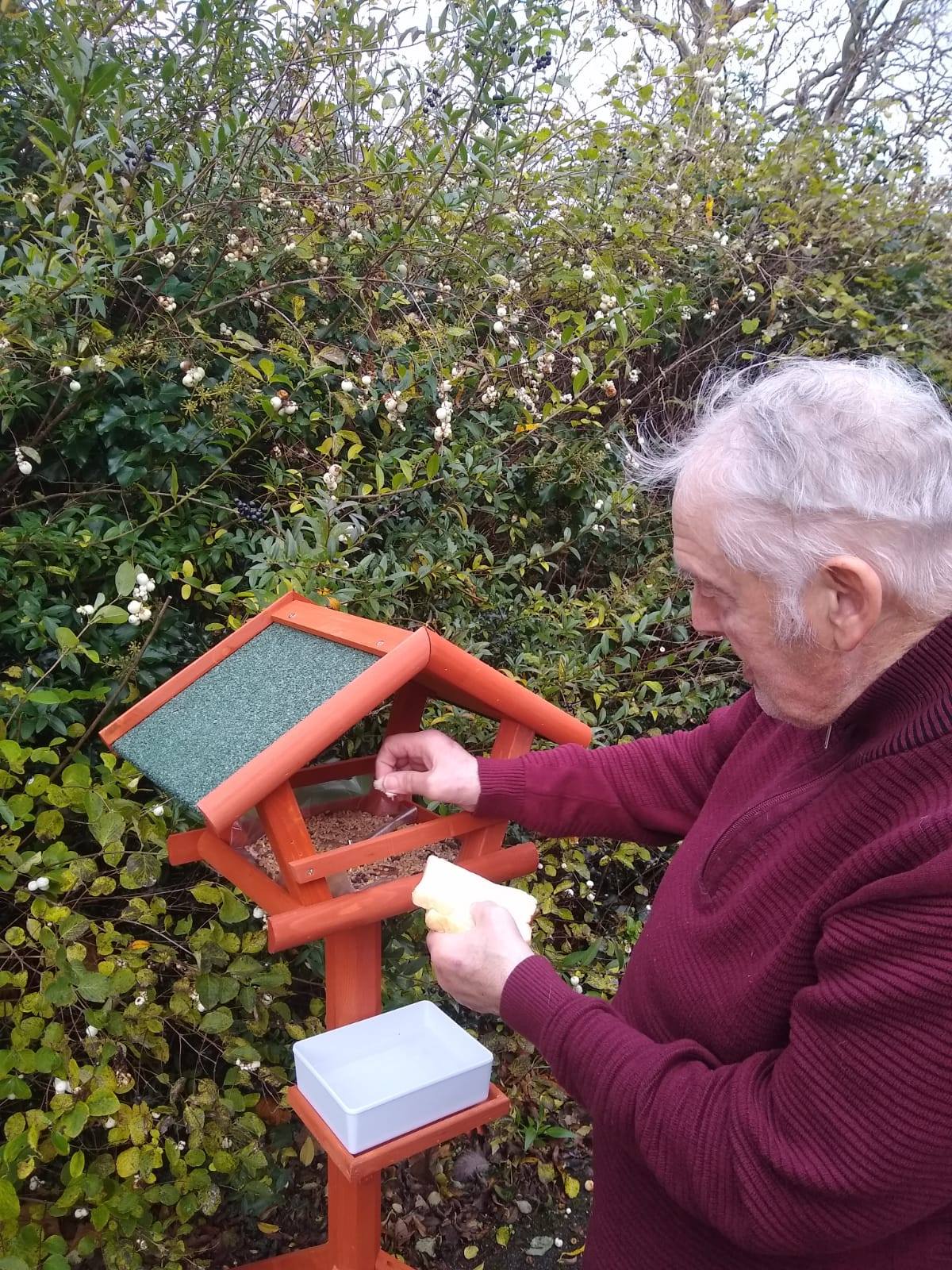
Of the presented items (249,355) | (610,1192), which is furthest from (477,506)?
(610,1192)

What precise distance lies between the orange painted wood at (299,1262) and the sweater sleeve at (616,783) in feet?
3.63

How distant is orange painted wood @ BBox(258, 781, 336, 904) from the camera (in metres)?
1.31

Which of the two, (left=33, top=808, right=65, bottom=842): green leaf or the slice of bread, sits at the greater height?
the slice of bread

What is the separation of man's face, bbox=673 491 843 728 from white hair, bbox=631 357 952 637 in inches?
0.8

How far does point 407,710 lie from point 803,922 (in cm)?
95

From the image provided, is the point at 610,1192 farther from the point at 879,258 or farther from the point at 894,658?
the point at 879,258


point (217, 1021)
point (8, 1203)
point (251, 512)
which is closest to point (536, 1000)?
point (217, 1021)

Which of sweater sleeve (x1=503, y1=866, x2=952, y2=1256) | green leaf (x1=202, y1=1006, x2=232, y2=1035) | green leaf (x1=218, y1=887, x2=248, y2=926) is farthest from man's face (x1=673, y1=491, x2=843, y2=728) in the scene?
green leaf (x1=202, y1=1006, x2=232, y2=1035)

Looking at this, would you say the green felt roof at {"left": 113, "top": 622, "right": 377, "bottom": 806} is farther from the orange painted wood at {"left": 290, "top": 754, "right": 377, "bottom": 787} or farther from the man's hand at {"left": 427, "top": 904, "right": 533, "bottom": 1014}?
the man's hand at {"left": 427, "top": 904, "right": 533, "bottom": 1014}

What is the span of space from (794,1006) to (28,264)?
2.07m

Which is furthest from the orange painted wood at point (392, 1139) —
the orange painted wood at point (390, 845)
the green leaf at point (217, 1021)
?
the orange painted wood at point (390, 845)

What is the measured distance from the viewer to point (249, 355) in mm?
2584

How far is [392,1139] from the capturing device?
1.33 metres

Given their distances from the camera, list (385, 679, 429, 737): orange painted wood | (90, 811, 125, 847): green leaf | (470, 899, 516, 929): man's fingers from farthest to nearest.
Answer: (385, 679, 429, 737): orange painted wood
(90, 811, 125, 847): green leaf
(470, 899, 516, 929): man's fingers
